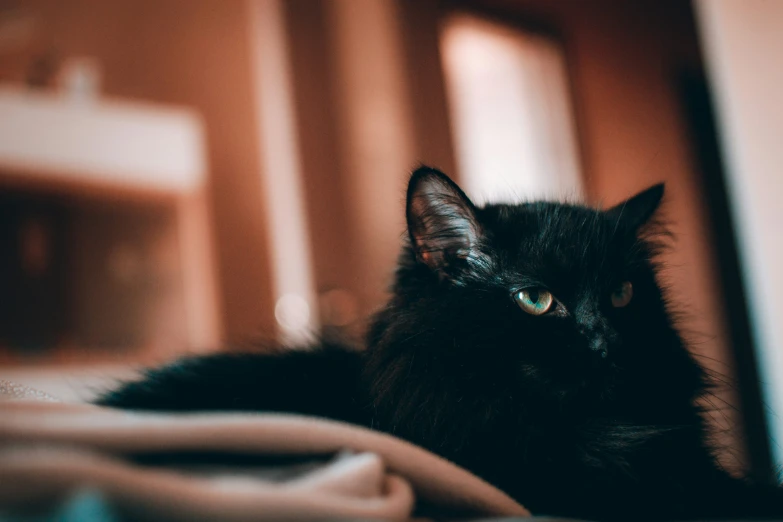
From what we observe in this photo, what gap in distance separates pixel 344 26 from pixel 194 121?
3.76ft

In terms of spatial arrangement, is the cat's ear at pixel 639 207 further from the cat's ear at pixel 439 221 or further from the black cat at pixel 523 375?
the cat's ear at pixel 439 221

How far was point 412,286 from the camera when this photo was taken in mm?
854

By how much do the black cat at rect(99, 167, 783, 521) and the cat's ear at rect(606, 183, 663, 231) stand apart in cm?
5

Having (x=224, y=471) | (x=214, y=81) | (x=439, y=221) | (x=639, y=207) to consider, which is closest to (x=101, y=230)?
(x=214, y=81)

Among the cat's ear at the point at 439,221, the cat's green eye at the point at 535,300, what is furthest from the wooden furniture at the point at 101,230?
the cat's green eye at the point at 535,300

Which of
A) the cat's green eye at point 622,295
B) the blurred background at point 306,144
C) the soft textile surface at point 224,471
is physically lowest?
the soft textile surface at point 224,471

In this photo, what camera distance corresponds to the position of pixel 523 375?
2.39ft

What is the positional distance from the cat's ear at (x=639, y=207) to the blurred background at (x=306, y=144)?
2078 millimetres

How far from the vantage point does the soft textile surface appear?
14.3 inches

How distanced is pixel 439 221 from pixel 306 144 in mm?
2820

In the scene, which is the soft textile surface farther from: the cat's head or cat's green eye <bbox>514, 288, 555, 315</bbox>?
cat's green eye <bbox>514, 288, 555, 315</bbox>

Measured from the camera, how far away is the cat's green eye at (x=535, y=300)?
2.56 ft

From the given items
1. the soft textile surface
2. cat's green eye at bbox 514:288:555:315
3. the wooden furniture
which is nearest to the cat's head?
cat's green eye at bbox 514:288:555:315

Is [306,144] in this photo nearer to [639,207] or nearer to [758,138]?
[758,138]
